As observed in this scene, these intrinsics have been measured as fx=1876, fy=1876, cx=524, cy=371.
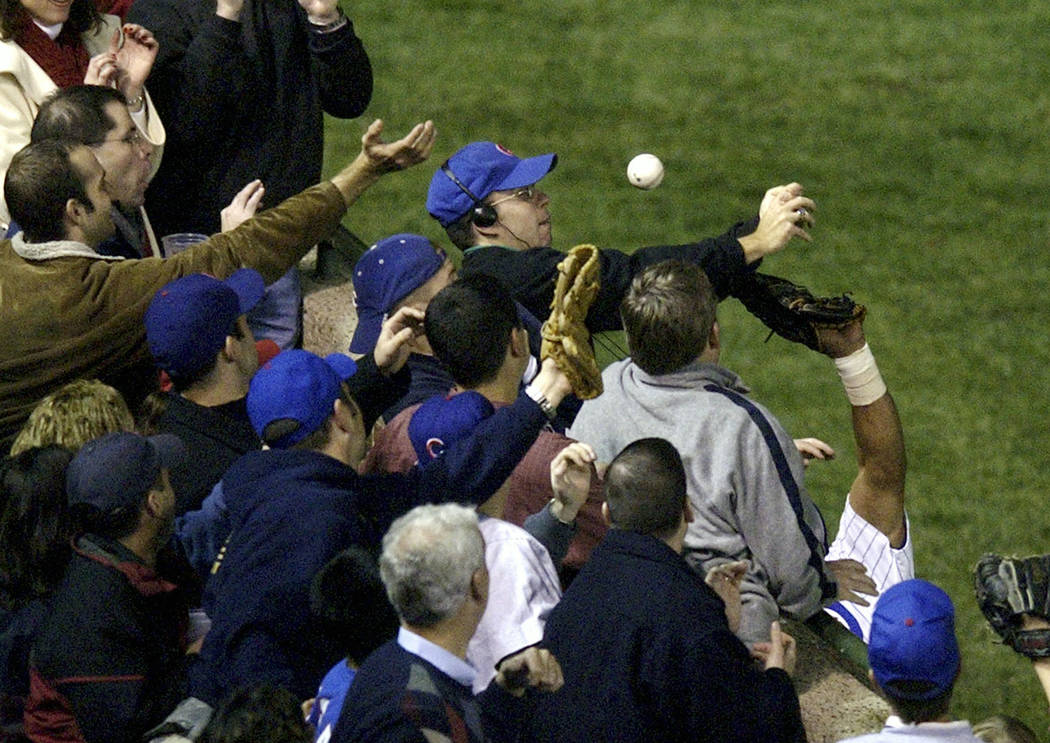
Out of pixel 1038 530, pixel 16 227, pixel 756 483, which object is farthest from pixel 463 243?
pixel 1038 530

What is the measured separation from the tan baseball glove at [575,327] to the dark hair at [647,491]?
0.38 meters

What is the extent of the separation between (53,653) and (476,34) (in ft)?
Answer: 26.2

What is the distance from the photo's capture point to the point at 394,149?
5141mm

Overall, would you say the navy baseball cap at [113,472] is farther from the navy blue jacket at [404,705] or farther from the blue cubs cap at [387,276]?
the blue cubs cap at [387,276]

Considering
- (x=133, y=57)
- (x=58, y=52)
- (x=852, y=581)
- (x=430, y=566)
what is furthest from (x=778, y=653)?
(x=58, y=52)

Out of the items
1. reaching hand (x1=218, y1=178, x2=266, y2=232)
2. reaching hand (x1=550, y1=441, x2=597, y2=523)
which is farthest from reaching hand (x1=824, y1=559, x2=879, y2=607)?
reaching hand (x1=218, y1=178, x2=266, y2=232)

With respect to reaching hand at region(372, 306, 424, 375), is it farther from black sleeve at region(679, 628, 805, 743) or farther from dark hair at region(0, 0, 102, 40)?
dark hair at region(0, 0, 102, 40)

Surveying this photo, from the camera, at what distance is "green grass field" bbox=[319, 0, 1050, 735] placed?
8312mm

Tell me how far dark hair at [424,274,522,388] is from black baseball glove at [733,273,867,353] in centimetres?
93

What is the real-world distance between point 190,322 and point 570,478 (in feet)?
3.43

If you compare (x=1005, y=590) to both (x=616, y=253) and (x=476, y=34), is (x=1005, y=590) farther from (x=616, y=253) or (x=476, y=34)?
(x=476, y=34)

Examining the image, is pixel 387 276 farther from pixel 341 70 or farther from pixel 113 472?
pixel 113 472

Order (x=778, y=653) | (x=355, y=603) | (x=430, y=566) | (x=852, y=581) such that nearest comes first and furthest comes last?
(x=430, y=566)
(x=355, y=603)
(x=778, y=653)
(x=852, y=581)

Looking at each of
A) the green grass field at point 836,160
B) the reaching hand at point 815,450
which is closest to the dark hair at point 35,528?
the reaching hand at point 815,450
